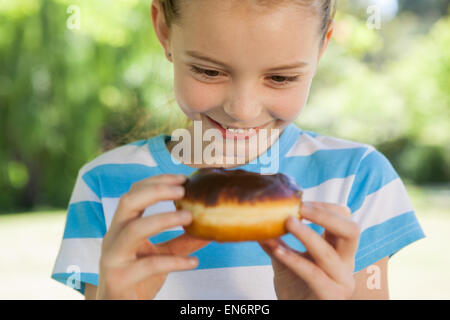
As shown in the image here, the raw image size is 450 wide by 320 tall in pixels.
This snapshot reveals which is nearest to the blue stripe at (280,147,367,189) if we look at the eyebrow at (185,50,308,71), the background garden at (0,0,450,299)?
the eyebrow at (185,50,308,71)

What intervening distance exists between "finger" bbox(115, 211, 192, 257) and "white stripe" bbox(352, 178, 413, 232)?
2.05ft

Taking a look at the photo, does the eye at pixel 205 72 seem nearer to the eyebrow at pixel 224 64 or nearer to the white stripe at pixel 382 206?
the eyebrow at pixel 224 64

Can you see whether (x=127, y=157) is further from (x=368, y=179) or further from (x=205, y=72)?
(x=368, y=179)

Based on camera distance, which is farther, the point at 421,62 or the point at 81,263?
the point at 421,62

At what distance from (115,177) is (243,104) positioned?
1.78ft

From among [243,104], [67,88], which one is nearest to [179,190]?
[243,104]

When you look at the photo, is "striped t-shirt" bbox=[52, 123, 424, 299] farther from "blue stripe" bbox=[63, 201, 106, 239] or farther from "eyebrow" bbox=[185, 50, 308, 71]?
"eyebrow" bbox=[185, 50, 308, 71]

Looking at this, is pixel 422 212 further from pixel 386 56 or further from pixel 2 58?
pixel 386 56

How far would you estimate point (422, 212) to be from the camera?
31.3 ft

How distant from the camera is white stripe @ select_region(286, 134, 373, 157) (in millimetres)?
1443

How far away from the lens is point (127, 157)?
1.48m

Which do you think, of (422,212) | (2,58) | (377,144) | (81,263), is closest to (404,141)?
(377,144)

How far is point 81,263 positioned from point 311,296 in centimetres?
67

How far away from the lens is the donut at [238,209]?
3.00 feet
